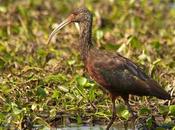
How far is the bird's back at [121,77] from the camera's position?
355 inches

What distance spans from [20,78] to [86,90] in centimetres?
98

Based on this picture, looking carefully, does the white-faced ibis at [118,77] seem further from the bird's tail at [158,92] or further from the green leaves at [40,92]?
the green leaves at [40,92]

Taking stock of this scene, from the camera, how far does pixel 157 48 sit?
482 inches

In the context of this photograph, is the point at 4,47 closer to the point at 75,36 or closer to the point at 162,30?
the point at 75,36

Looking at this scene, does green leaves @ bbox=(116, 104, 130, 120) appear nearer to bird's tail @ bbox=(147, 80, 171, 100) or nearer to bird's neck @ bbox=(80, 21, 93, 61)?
bird's tail @ bbox=(147, 80, 171, 100)

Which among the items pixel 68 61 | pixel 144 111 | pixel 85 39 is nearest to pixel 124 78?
pixel 144 111

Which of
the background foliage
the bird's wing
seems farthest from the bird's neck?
the background foliage

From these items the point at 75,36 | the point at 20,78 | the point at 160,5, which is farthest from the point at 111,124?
the point at 160,5

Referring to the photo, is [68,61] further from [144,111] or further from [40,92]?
[144,111]

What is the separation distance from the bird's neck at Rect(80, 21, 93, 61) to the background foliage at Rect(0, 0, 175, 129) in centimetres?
56

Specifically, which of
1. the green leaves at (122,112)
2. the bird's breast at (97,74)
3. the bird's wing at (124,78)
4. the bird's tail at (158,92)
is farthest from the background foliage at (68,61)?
the bird's breast at (97,74)

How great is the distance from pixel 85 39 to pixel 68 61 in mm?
1654

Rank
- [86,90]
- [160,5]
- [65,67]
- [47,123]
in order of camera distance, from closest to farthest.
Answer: [47,123], [86,90], [65,67], [160,5]

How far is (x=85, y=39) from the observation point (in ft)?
31.4
